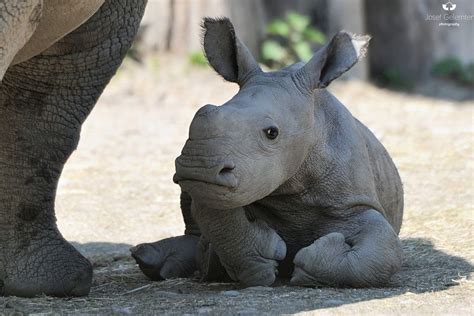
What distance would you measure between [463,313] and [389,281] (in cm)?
77

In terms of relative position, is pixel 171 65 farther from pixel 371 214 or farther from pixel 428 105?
pixel 371 214

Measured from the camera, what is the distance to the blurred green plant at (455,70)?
1511 centimetres

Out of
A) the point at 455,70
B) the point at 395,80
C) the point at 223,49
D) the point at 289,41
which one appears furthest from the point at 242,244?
the point at 455,70

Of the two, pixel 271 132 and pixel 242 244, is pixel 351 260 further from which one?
pixel 271 132

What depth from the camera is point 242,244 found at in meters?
5.38

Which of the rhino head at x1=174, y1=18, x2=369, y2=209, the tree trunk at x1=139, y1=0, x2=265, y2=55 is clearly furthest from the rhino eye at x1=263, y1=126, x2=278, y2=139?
the tree trunk at x1=139, y1=0, x2=265, y2=55

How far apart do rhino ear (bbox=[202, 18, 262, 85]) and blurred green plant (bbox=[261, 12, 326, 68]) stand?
862 cm

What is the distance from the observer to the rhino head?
4863 mm

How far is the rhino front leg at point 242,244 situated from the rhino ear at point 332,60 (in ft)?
2.23

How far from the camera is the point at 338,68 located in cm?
552

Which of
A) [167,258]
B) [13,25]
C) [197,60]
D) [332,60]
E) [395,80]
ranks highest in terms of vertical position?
[13,25]

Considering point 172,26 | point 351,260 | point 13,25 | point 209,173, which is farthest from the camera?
point 172,26

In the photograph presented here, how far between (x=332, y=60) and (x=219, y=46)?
0.54 meters

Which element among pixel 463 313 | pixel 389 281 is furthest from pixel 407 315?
pixel 389 281
